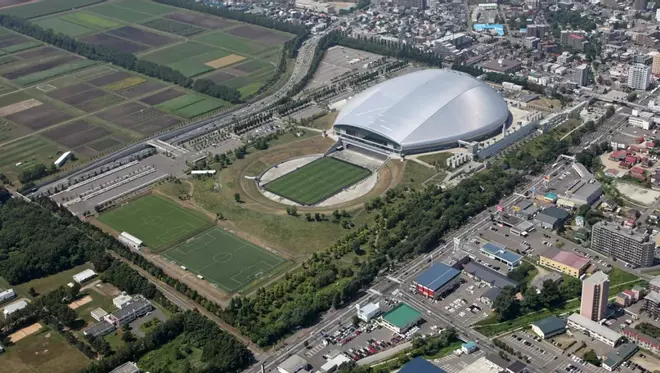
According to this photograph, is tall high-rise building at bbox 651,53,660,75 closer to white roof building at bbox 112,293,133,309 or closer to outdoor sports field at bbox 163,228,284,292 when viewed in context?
outdoor sports field at bbox 163,228,284,292

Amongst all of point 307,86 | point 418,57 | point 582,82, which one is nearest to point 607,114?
point 582,82

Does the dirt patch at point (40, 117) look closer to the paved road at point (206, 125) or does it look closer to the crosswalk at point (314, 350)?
the paved road at point (206, 125)

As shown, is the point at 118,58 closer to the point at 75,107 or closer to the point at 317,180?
the point at 75,107

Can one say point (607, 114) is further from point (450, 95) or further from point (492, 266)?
point (492, 266)

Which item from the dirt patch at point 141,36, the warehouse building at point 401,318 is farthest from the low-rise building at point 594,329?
the dirt patch at point 141,36

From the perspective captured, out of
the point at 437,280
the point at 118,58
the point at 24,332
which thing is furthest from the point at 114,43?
the point at 437,280

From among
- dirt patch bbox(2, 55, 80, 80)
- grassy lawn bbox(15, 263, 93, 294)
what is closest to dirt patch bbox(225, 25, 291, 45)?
dirt patch bbox(2, 55, 80, 80)
